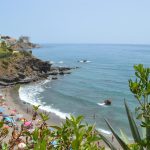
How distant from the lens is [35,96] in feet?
141

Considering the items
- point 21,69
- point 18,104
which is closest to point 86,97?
point 18,104

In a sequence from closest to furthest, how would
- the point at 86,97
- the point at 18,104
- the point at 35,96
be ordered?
1. the point at 18,104
2. the point at 86,97
3. the point at 35,96

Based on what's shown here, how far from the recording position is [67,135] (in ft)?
7.39

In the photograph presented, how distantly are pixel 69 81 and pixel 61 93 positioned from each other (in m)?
10.9

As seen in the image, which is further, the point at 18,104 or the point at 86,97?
the point at 86,97

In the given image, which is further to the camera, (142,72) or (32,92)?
(32,92)

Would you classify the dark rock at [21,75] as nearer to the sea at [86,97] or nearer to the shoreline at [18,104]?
the sea at [86,97]

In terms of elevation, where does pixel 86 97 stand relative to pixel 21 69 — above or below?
below

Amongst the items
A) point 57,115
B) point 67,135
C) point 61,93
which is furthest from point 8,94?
point 67,135

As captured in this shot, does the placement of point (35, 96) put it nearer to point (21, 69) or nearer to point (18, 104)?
point (18, 104)

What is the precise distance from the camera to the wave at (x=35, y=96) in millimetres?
34831

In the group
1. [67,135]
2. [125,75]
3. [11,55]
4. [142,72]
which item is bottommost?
[125,75]

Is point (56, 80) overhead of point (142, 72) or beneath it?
beneath

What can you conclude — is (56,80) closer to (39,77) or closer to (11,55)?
(39,77)
